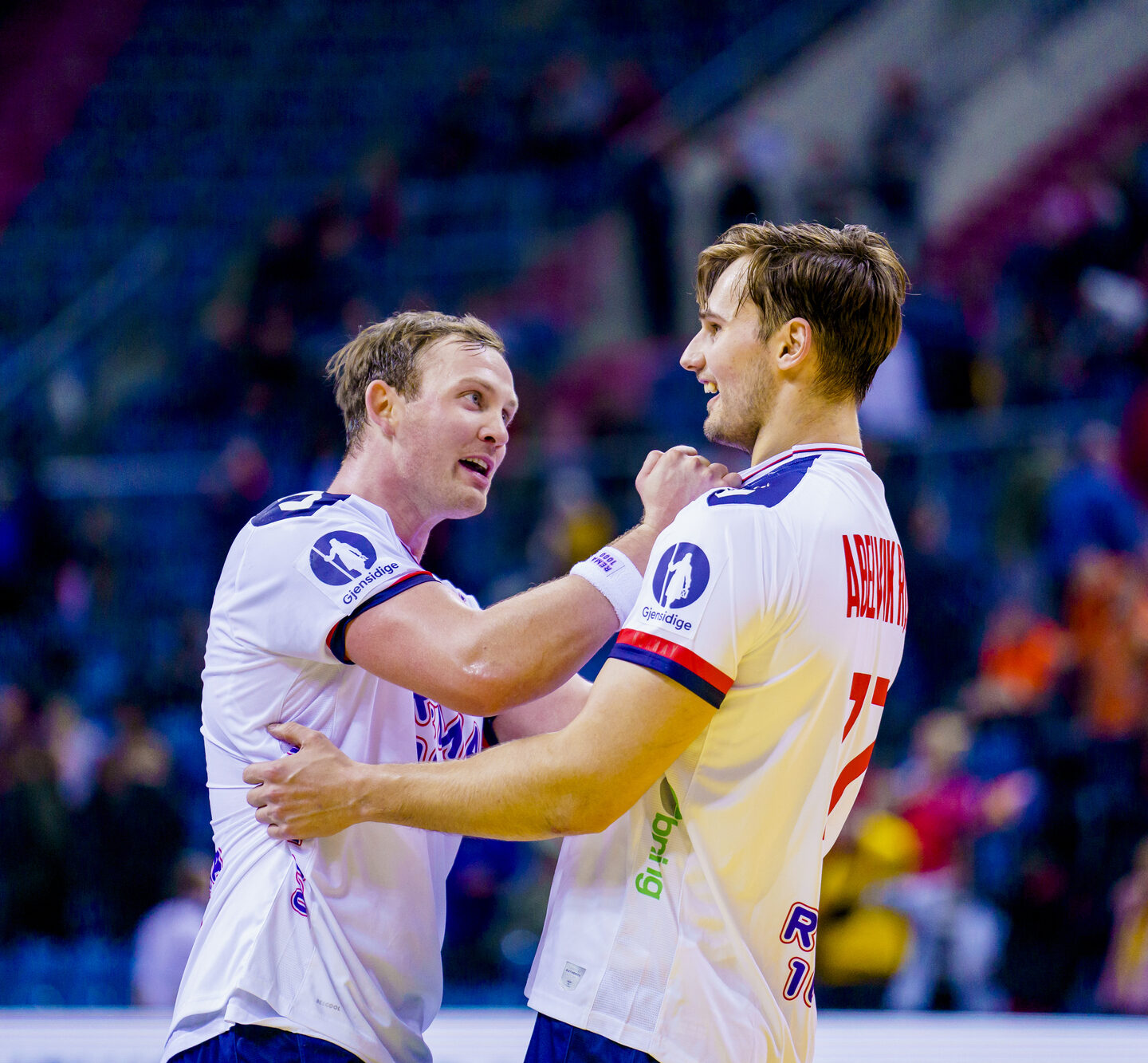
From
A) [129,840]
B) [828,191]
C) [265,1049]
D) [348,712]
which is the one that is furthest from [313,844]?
[828,191]

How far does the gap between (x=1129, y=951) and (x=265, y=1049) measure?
4656mm

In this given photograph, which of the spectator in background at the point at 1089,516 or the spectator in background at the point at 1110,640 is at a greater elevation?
the spectator in background at the point at 1089,516

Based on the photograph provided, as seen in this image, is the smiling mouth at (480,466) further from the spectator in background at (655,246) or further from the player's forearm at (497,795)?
the spectator in background at (655,246)

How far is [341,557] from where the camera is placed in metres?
3.02

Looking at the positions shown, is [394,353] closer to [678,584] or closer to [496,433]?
[496,433]

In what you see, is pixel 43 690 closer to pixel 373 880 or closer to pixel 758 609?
pixel 373 880

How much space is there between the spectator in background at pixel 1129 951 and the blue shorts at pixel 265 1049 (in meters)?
4.43

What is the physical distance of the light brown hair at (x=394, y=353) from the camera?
3506mm

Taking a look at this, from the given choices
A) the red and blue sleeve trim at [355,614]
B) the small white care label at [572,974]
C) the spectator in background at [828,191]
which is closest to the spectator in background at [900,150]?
the spectator in background at [828,191]

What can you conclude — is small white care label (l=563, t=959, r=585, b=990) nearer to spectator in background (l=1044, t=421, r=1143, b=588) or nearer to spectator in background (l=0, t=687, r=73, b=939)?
spectator in background (l=1044, t=421, r=1143, b=588)

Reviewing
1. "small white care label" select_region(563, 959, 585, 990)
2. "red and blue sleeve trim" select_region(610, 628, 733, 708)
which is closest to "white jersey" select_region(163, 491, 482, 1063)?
"small white care label" select_region(563, 959, 585, 990)

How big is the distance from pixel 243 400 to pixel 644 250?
12.9 ft

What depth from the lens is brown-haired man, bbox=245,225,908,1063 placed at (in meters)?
2.51

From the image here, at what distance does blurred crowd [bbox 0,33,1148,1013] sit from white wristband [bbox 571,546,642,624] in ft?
12.8
